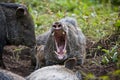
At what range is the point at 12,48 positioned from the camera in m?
8.46

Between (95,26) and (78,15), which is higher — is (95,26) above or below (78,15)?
above

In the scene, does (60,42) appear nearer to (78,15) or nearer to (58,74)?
(58,74)

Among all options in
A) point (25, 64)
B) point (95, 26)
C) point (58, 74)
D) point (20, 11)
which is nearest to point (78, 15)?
point (95, 26)

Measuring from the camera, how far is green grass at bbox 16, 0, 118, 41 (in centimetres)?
932

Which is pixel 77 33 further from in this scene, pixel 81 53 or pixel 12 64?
pixel 12 64

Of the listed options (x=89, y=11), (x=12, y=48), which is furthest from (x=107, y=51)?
(x=89, y=11)

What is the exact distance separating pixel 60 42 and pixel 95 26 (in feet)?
6.86

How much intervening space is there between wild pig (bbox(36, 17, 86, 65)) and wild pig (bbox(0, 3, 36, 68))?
34 cm

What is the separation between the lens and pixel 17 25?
7.71 metres

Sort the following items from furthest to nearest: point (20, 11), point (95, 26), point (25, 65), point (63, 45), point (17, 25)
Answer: point (95, 26), point (25, 65), point (17, 25), point (20, 11), point (63, 45)

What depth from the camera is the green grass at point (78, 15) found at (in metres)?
9.32

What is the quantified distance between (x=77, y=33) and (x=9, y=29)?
1088 mm

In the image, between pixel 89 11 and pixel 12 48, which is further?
pixel 89 11

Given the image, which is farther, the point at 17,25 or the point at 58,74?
the point at 17,25
